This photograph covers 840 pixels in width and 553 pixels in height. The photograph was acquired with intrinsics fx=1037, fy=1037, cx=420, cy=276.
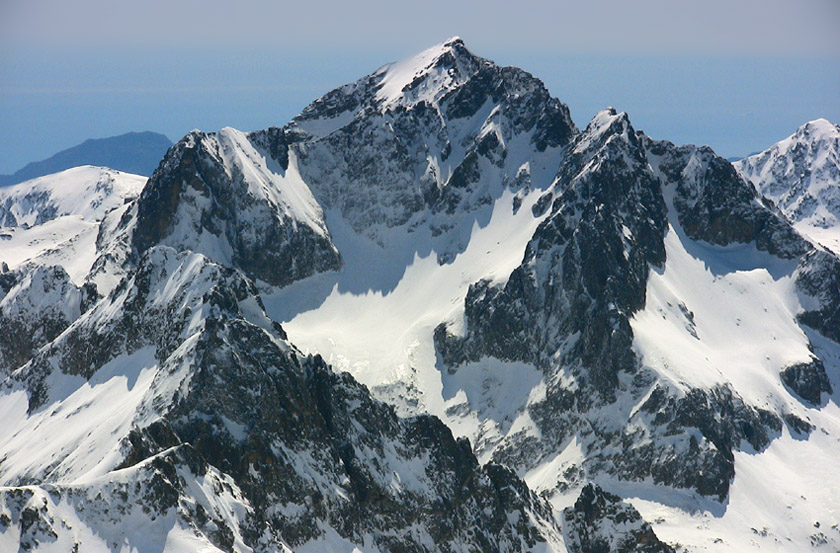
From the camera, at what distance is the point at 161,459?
4675 inches

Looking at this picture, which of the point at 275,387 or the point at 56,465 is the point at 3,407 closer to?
the point at 56,465

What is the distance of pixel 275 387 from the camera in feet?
463

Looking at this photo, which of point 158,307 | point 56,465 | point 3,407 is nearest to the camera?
point 56,465

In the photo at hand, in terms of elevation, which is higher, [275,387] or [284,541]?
[275,387]

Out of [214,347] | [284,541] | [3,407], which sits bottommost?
[3,407]

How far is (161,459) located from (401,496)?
39647 millimetres

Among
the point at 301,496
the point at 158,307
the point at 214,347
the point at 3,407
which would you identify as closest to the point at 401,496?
the point at 301,496

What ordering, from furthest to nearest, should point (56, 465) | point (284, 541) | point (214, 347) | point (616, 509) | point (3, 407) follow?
point (3, 407), point (616, 509), point (56, 465), point (214, 347), point (284, 541)

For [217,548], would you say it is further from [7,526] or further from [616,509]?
[616,509]

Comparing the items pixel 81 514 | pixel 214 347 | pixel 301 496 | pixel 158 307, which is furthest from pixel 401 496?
pixel 158 307

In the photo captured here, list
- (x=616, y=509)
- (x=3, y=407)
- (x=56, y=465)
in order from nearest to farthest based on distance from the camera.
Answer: (x=56, y=465)
(x=616, y=509)
(x=3, y=407)

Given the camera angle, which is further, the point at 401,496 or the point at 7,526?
the point at 401,496

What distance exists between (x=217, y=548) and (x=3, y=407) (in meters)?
97.7

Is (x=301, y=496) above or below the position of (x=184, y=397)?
below
